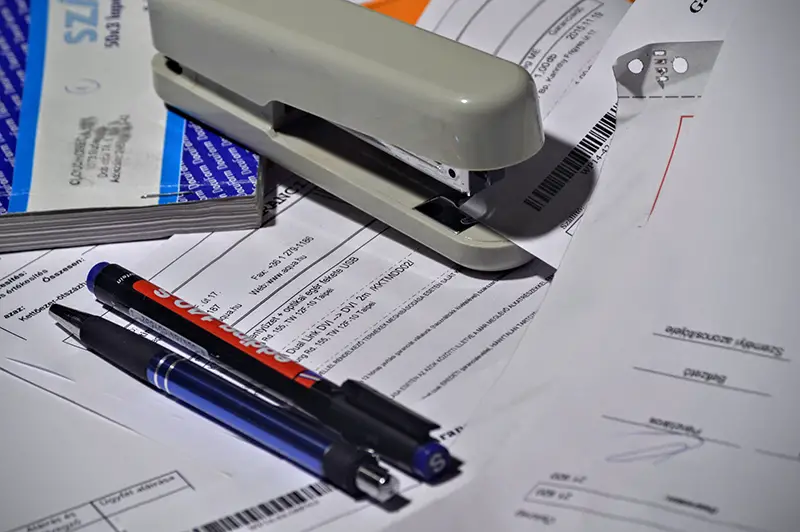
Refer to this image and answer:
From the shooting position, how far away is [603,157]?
687 millimetres

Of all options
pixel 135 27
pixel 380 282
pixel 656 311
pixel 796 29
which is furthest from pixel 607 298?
pixel 135 27

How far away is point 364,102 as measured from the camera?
2.02ft

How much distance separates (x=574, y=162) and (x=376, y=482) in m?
0.28

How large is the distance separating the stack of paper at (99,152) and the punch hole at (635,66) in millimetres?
266

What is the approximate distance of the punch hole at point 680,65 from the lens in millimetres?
699

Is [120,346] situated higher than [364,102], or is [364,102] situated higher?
[364,102]

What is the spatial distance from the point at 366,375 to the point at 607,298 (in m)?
0.15

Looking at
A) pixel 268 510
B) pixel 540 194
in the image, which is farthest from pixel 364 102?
pixel 268 510

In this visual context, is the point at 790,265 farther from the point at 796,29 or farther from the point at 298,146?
the point at 298,146

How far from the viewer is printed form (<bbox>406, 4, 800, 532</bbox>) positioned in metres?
0.50

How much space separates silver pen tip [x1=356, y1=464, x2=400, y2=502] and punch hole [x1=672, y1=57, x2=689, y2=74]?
14.0 inches

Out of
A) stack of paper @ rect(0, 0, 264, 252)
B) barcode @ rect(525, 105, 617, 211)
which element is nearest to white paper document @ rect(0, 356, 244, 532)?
stack of paper @ rect(0, 0, 264, 252)

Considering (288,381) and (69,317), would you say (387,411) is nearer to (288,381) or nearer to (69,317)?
(288,381)
